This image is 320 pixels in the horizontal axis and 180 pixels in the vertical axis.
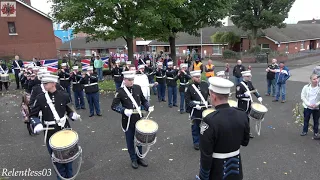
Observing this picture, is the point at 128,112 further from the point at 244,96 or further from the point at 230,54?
the point at 230,54

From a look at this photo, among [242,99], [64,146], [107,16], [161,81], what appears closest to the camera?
[64,146]

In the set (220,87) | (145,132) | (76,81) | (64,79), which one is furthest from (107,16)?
(220,87)

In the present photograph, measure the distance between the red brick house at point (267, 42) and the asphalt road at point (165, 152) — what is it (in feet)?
105

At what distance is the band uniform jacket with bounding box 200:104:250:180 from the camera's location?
3.33 meters

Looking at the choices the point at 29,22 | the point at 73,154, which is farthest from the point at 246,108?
the point at 29,22

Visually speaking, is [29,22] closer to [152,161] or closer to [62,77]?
[62,77]

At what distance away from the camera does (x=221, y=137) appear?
337 cm

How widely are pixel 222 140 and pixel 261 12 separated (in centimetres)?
3236

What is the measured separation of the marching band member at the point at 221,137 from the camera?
11.0ft

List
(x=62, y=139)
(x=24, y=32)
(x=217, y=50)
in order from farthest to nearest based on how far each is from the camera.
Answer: (x=217, y=50) → (x=24, y=32) → (x=62, y=139)

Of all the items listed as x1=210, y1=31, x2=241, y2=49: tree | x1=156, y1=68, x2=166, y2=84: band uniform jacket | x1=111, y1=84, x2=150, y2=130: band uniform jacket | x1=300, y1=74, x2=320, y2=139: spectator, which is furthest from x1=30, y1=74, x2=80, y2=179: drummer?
x1=210, y1=31, x2=241, y2=49: tree

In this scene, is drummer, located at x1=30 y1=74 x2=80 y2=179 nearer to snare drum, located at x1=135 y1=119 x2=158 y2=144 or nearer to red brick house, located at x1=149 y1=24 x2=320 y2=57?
snare drum, located at x1=135 y1=119 x2=158 y2=144

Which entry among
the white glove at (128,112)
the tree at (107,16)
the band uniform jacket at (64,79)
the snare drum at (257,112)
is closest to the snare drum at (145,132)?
the white glove at (128,112)

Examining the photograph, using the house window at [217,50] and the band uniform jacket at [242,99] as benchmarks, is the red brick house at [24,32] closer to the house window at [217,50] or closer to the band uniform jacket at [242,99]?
the house window at [217,50]
